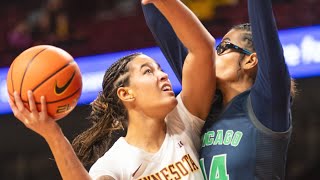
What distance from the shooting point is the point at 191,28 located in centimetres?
272

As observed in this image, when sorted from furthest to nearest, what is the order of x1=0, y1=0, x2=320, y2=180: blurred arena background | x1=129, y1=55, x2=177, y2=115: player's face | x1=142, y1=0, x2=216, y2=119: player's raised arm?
x1=0, y1=0, x2=320, y2=180: blurred arena background < x1=129, y1=55, x2=177, y2=115: player's face < x1=142, y1=0, x2=216, y2=119: player's raised arm

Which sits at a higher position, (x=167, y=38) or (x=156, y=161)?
(x=167, y=38)

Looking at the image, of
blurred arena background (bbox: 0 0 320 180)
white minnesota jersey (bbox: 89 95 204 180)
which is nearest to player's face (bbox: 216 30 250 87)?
white minnesota jersey (bbox: 89 95 204 180)

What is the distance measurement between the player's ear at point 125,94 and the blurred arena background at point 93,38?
3561mm

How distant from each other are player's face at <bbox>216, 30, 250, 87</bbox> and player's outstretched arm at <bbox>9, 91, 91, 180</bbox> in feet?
2.55

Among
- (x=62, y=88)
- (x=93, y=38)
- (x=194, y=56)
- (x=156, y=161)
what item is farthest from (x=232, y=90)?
(x=93, y=38)

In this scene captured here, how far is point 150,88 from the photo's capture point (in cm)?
285

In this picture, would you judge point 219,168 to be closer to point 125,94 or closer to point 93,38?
point 125,94

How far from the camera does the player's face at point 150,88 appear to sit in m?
2.81

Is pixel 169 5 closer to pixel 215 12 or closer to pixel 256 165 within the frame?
pixel 256 165

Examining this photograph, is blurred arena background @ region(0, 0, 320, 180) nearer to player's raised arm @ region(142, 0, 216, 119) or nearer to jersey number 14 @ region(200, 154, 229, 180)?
player's raised arm @ region(142, 0, 216, 119)

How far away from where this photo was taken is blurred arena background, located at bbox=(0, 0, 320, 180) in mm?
6469

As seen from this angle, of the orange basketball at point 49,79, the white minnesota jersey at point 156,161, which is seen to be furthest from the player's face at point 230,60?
the orange basketball at point 49,79

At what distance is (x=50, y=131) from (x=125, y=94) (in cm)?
54
